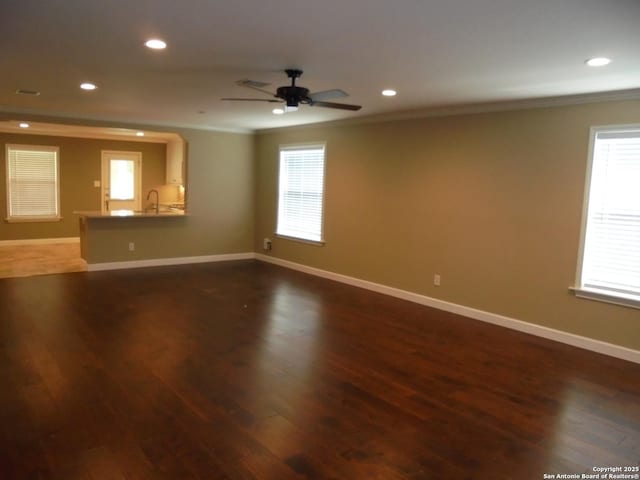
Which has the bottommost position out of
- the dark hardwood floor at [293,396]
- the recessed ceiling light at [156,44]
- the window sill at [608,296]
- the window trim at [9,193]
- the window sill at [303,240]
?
the dark hardwood floor at [293,396]

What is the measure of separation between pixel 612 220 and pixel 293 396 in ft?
11.0

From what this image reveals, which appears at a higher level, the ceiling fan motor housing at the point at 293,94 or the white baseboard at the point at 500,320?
the ceiling fan motor housing at the point at 293,94

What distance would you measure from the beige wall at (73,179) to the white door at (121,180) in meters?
0.11

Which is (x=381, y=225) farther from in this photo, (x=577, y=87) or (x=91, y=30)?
(x=91, y=30)

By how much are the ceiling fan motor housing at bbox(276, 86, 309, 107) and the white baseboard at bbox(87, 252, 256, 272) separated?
489cm

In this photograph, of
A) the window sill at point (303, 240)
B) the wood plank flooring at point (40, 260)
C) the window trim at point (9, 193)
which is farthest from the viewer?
the window trim at point (9, 193)

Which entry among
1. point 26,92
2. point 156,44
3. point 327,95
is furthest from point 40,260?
point 327,95

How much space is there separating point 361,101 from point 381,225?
5.96 ft

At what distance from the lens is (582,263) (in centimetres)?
430

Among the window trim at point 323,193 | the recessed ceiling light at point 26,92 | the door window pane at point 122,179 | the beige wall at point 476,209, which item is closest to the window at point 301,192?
the window trim at point 323,193

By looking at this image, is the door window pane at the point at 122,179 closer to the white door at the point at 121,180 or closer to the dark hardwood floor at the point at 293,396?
the white door at the point at 121,180

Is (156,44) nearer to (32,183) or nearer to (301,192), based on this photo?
(301,192)

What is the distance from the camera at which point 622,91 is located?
3.93 m

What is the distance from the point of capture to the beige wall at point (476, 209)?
14.2ft
